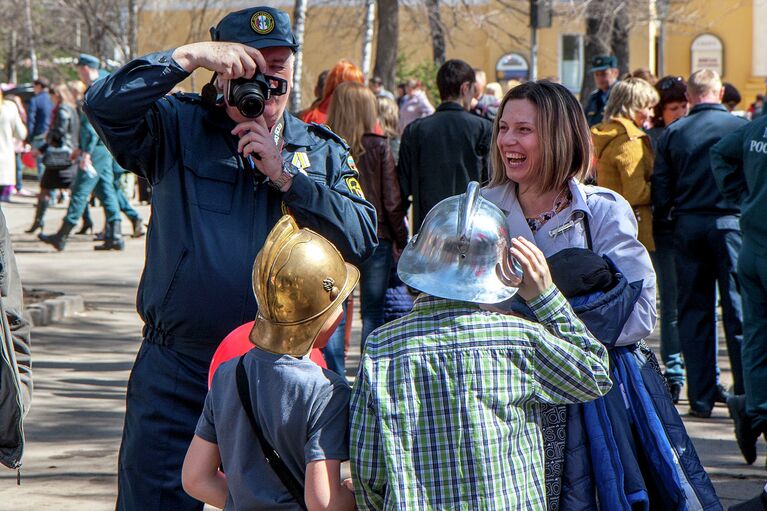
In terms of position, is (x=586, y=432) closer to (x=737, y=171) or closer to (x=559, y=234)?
(x=559, y=234)

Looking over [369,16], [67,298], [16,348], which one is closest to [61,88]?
[67,298]

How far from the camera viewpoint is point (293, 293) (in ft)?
9.34

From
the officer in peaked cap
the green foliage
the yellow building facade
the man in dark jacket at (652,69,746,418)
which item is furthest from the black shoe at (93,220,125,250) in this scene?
the yellow building facade

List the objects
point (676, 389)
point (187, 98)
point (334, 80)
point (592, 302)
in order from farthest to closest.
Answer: point (334, 80)
point (676, 389)
point (187, 98)
point (592, 302)

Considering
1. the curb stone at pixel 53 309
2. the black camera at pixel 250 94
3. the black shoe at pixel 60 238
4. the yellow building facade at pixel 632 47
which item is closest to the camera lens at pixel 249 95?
the black camera at pixel 250 94

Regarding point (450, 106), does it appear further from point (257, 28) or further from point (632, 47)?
point (632, 47)

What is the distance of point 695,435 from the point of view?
6.77 m

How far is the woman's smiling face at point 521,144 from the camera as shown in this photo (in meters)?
3.56

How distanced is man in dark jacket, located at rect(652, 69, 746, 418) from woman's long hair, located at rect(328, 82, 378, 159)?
5.78 feet

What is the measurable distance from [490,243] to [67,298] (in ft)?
28.9

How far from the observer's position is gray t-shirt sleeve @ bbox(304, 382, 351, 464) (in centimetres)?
279

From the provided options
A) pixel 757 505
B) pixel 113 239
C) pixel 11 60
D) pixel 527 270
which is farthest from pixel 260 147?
pixel 11 60

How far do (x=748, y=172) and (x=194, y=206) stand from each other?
3318 mm

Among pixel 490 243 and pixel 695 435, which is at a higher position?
pixel 490 243
